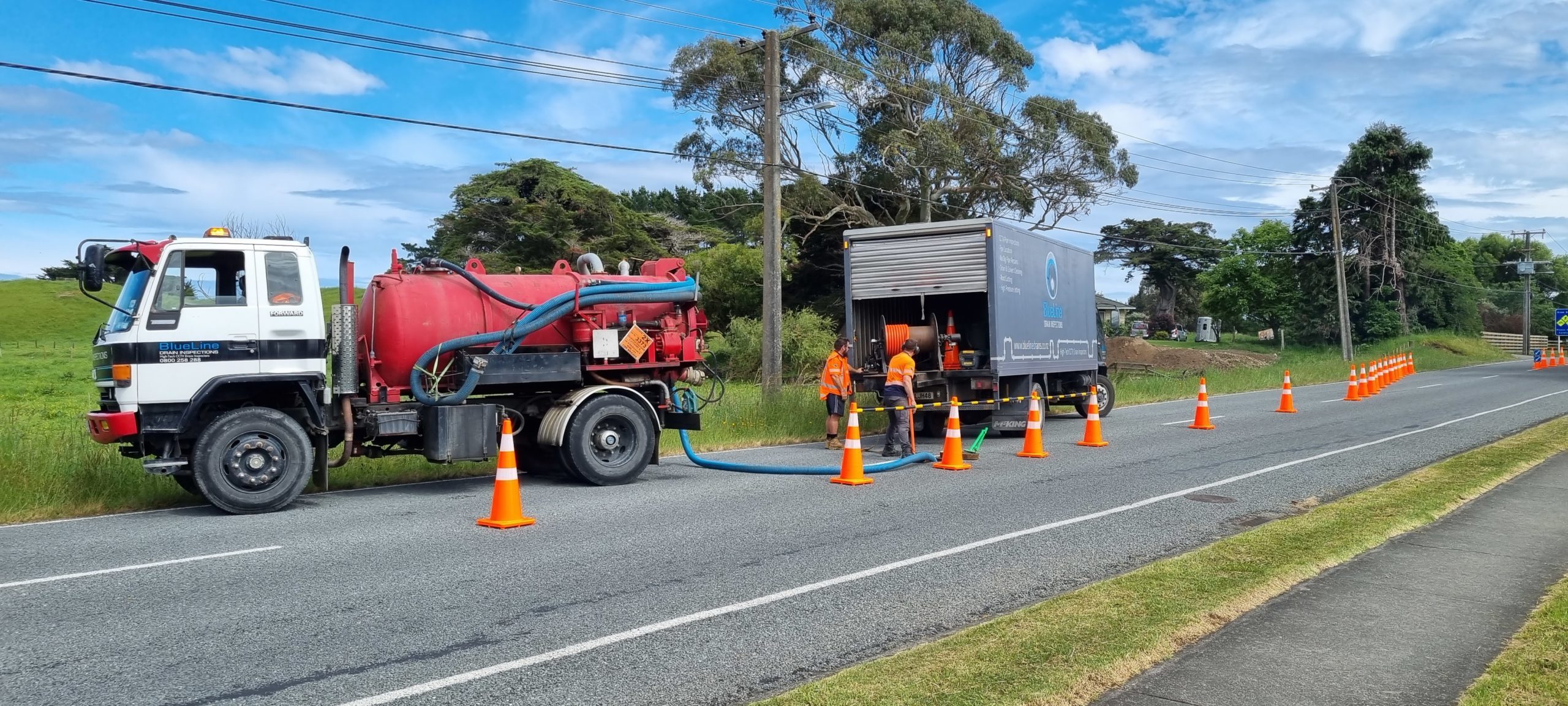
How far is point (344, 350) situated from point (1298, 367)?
133 feet

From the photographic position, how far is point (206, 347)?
9.49m

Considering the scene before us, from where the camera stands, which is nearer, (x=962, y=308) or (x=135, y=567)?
(x=135, y=567)

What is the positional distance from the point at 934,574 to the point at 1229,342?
84864 mm

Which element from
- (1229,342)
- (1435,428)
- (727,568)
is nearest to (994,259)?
(1435,428)

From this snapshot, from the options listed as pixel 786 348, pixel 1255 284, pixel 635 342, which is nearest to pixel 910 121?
pixel 786 348

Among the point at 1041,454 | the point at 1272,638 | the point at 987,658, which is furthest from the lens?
the point at 1041,454

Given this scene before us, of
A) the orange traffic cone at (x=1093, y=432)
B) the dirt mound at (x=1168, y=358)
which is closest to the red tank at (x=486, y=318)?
the orange traffic cone at (x=1093, y=432)

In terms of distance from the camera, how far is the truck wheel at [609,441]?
11484 mm

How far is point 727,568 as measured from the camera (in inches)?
290

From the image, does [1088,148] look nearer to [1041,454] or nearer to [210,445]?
[1041,454]

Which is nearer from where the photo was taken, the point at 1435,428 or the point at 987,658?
the point at 987,658

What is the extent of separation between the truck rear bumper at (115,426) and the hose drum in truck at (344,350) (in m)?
1.74

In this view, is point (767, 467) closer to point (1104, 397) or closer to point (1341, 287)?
point (1104, 397)

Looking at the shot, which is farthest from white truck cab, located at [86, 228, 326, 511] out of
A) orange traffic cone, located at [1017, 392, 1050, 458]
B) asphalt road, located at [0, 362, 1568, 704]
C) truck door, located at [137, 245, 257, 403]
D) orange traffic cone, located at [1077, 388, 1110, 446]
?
orange traffic cone, located at [1077, 388, 1110, 446]
